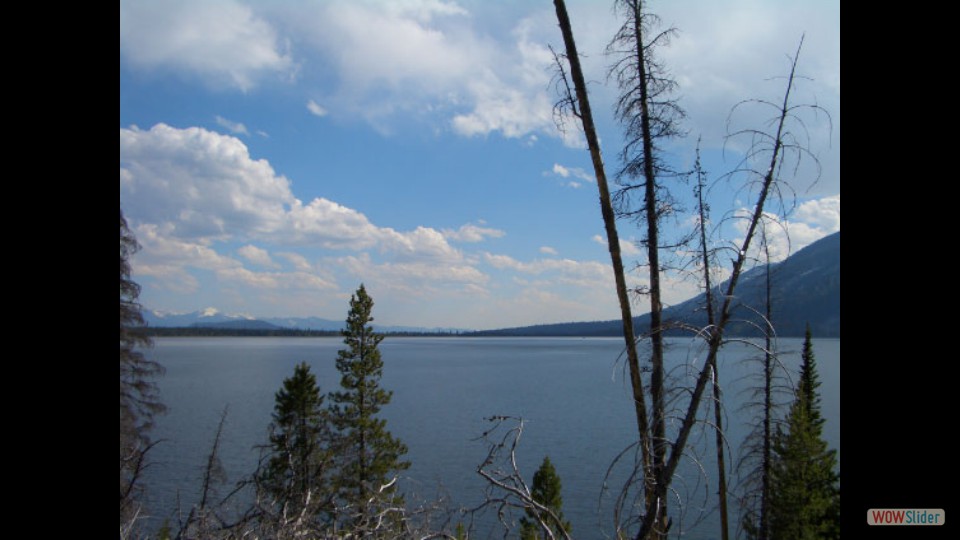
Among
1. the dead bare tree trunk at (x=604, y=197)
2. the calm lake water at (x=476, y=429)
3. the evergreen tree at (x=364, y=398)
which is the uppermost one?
the dead bare tree trunk at (x=604, y=197)

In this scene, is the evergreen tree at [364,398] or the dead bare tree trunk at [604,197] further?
the evergreen tree at [364,398]

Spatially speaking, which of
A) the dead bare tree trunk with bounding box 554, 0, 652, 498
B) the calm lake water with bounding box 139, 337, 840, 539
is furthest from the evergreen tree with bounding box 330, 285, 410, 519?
the dead bare tree trunk with bounding box 554, 0, 652, 498

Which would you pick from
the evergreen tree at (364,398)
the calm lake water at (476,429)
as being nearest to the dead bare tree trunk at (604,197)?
the calm lake water at (476,429)

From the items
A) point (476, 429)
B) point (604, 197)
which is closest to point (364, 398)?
point (476, 429)

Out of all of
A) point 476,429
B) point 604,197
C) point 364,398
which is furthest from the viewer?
point 476,429

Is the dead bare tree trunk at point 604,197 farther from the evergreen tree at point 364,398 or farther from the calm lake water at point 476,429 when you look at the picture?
the evergreen tree at point 364,398

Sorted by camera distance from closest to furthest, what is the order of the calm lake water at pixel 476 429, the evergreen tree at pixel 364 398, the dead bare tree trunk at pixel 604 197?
1. the dead bare tree trunk at pixel 604 197
2. the calm lake water at pixel 476 429
3. the evergreen tree at pixel 364 398

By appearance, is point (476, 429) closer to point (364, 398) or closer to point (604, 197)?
point (364, 398)

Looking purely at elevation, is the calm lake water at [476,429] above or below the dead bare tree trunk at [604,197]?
below

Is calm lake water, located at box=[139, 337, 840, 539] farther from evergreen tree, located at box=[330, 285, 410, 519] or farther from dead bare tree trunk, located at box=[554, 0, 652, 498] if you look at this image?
evergreen tree, located at box=[330, 285, 410, 519]
